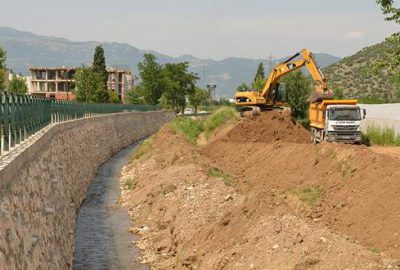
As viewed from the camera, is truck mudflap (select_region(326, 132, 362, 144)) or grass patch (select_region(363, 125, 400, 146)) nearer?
truck mudflap (select_region(326, 132, 362, 144))

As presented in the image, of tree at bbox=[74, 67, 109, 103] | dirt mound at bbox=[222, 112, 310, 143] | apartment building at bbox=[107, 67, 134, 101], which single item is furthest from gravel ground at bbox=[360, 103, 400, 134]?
apartment building at bbox=[107, 67, 134, 101]

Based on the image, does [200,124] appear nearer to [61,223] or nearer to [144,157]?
[144,157]

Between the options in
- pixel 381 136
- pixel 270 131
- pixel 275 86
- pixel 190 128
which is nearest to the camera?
pixel 381 136

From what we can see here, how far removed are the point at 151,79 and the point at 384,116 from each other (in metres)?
80.1

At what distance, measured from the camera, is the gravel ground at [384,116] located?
45469 mm

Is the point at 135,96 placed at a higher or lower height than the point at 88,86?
lower

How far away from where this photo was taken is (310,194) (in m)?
28.3

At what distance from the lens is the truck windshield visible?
39.2m

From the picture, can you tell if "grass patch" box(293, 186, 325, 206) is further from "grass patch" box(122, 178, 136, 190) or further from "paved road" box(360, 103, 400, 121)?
"paved road" box(360, 103, 400, 121)

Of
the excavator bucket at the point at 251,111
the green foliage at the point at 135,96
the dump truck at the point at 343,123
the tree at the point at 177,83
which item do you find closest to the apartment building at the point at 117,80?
the tree at the point at 177,83

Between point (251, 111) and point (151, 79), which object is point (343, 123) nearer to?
point (251, 111)

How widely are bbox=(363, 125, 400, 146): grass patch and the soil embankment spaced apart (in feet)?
31.3

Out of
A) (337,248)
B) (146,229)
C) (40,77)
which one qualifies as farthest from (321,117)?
(40,77)

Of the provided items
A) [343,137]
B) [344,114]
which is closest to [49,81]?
[344,114]
